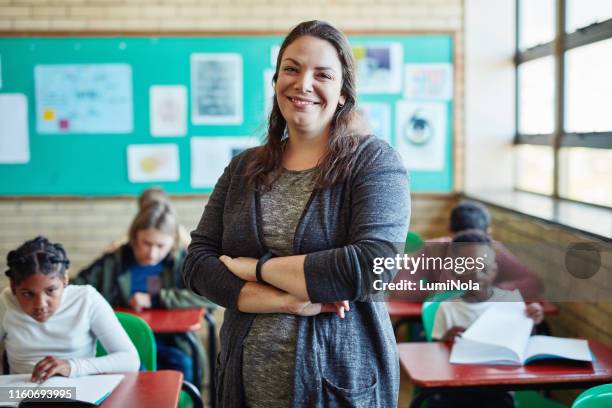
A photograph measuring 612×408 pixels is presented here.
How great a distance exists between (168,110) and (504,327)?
10.1 ft

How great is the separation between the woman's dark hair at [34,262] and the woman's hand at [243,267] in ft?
3.46

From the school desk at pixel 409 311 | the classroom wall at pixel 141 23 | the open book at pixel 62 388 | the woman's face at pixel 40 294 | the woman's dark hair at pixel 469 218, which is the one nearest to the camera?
the open book at pixel 62 388

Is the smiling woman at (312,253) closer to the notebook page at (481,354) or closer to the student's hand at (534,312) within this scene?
the notebook page at (481,354)

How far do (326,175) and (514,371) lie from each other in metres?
1.23

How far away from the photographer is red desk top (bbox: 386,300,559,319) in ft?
10.7

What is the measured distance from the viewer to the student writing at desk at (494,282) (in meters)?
1.82

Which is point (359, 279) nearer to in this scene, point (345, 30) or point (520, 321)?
point (520, 321)

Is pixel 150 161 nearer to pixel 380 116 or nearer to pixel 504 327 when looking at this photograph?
pixel 380 116

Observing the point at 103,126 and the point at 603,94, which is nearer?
the point at 603,94

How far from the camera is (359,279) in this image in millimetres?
1467

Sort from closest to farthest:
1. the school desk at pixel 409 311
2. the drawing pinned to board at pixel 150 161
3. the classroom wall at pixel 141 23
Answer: the school desk at pixel 409 311
the classroom wall at pixel 141 23
the drawing pinned to board at pixel 150 161

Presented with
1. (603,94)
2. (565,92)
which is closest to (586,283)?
(603,94)

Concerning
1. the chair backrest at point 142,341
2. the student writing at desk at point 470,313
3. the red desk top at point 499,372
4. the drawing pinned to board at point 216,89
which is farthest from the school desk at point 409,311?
the drawing pinned to board at point 216,89

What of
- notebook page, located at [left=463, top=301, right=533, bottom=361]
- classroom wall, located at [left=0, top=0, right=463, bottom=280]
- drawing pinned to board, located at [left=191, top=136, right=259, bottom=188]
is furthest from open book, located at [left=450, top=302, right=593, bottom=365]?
drawing pinned to board, located at [left=191, top=136, right=259, bottom=188]
